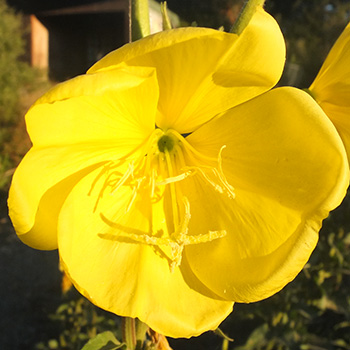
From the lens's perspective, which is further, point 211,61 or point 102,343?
point 102,343

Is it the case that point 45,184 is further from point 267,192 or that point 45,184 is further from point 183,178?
point 267,192

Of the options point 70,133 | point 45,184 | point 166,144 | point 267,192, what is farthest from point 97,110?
point 267,192

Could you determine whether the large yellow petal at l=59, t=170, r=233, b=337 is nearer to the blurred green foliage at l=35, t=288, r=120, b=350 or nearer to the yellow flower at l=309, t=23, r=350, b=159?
the yellow flower at l=309, t=23, r=350, b=159

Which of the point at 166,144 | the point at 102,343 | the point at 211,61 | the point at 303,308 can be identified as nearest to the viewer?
the point at 211,61

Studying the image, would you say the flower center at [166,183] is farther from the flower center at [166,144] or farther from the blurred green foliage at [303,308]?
the blurred green foliage at [303,308]

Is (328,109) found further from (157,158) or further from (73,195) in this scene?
(73,195)

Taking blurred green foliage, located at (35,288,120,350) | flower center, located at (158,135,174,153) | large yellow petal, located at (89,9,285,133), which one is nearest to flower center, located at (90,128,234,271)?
flower center, located at (158,135,174,153)

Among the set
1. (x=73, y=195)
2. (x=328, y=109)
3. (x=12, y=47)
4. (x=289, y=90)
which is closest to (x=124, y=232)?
(x=73, y=195)
